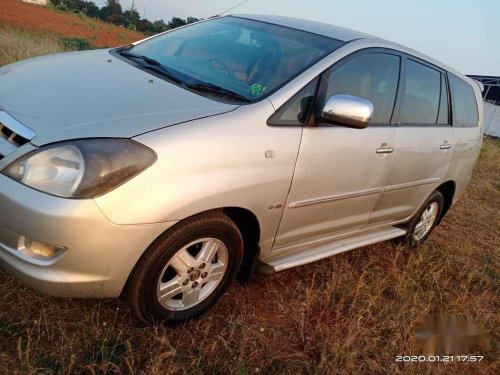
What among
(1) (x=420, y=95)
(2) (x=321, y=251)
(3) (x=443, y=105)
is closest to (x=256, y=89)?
(2) (x=321, y=251)

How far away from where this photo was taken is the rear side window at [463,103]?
13.5 ft

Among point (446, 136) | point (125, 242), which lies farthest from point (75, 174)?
point (446, 136)

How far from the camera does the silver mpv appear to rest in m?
1.86

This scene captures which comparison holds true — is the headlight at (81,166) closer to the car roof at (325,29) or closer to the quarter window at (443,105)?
the car roof at (325,29)

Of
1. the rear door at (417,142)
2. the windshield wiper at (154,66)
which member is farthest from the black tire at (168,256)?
the rear door at (417,142)

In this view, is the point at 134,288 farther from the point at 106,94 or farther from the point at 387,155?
the point at 387,155

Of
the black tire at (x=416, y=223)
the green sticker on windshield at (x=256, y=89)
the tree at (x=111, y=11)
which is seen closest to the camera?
the green sticker on windshield at (x=256, y=89)

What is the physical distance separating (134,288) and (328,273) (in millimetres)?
1711

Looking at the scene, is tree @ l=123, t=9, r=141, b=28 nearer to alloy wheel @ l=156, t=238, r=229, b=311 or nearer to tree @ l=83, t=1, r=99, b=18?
tree @ l=83, t=1, r=99, b=18

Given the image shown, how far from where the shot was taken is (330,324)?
273 centimetres

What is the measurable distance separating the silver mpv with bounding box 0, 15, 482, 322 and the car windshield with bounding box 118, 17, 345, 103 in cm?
1

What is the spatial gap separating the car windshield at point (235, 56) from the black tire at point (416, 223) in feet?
6.36

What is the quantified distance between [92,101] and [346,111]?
1317mm

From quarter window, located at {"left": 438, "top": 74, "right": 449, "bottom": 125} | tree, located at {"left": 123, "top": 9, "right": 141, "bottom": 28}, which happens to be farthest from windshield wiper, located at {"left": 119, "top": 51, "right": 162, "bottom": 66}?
tree, located at {"left": 123, "top": 9, "right": 141, "bottom": 28}
